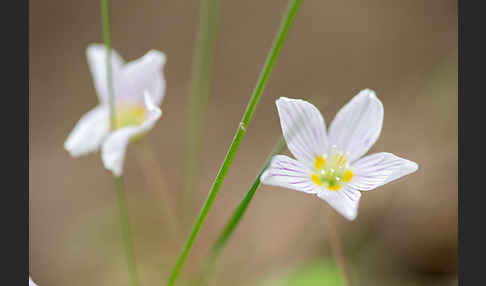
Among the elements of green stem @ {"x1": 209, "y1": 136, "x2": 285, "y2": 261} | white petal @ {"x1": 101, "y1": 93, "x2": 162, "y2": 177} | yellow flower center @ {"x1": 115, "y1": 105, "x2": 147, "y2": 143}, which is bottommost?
green stem @ {"x1": 209, "y1": 136, "x2": 285, "y2": 261}

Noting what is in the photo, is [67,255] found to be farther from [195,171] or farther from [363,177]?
[363,177]

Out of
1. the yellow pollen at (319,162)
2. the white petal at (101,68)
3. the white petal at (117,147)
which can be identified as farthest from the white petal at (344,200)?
the white petal at (101,68)

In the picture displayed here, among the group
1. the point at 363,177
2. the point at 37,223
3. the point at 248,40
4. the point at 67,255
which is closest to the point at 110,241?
the point at 67,255

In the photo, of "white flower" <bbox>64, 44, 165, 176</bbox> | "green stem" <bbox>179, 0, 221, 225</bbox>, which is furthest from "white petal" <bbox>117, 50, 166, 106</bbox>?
"green stem" <bbox>179, 0, 221, 225</bbox>

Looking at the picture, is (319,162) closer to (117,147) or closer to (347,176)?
(347,176)

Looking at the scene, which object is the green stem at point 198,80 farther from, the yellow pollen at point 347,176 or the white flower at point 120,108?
the yellow pollen at point 347,176

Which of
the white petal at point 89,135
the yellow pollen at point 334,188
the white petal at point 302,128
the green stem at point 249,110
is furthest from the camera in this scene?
the white petal at point 89,135

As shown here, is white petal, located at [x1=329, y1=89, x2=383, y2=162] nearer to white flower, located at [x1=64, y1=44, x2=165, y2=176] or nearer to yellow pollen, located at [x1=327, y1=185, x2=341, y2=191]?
yellow pollen, located at [x1=327, y1=185, x2=341, y2=191]

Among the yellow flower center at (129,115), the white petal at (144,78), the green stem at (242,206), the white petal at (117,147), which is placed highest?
the white petal at (144,78)

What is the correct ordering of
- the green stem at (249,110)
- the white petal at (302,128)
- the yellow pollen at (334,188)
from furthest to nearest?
1. the yellow pollen at (334,188)
2. the white petal at (302,128)
3. the green stem at (249,110)
